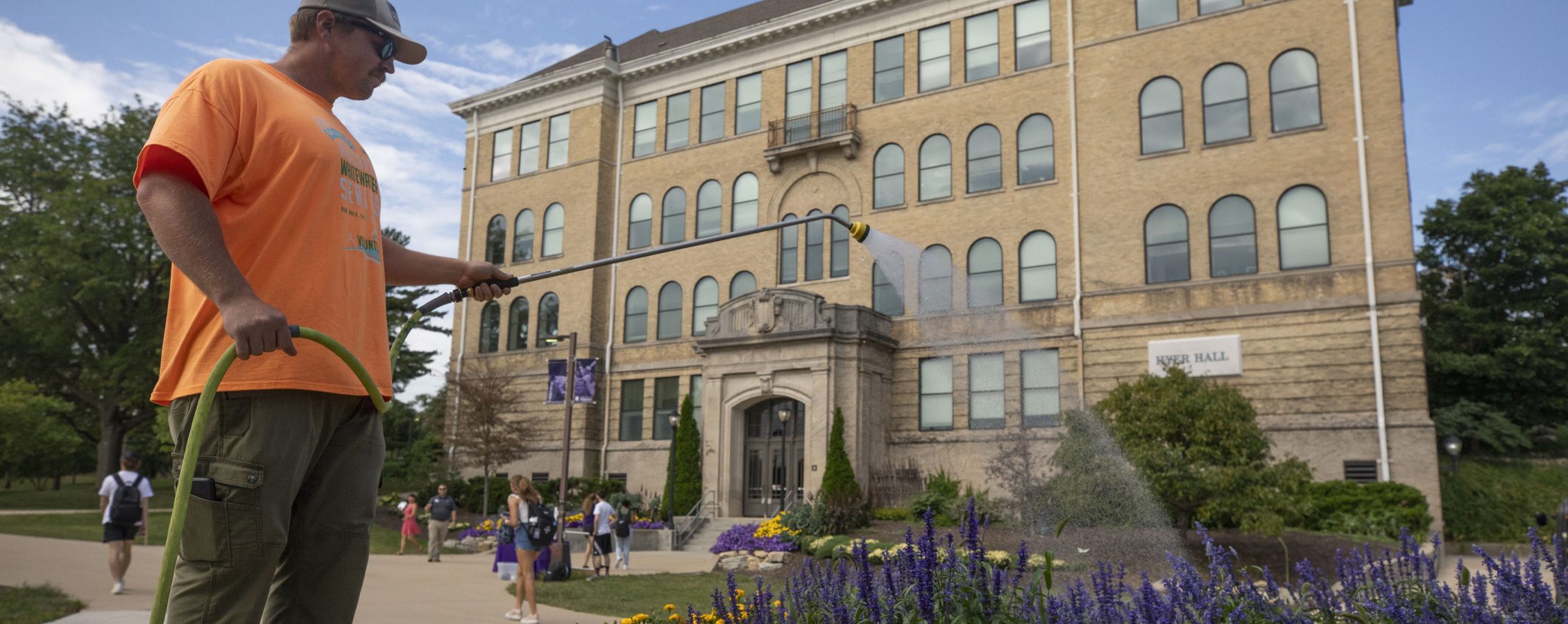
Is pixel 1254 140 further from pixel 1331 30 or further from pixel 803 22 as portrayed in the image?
pixel 803 22

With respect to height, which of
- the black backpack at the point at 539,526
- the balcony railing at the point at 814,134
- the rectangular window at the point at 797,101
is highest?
the rectangular window at the point at 797,101

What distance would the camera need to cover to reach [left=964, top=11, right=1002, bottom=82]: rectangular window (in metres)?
34.2

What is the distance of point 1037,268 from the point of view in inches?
1268

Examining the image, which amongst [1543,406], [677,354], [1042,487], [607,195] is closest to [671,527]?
[677,354]

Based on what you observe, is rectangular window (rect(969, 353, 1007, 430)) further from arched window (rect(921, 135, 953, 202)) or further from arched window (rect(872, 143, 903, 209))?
arched window (rect(872, 143, 903, 209))

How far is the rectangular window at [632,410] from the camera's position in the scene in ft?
131

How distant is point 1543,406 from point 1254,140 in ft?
63.5

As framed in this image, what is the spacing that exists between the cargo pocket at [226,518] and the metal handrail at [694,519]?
29.1m

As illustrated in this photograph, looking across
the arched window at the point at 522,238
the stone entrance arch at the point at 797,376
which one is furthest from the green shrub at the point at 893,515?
the arched window at the point at 522,238

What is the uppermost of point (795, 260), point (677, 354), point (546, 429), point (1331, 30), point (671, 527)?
point (1331, 30)

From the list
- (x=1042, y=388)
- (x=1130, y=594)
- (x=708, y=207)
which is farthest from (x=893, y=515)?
(x=1130, y=594)

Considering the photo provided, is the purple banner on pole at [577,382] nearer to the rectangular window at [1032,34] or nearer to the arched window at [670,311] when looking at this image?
the arched window at [670,311]

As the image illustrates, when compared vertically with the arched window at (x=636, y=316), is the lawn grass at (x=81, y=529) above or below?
below

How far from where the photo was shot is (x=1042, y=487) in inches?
888
